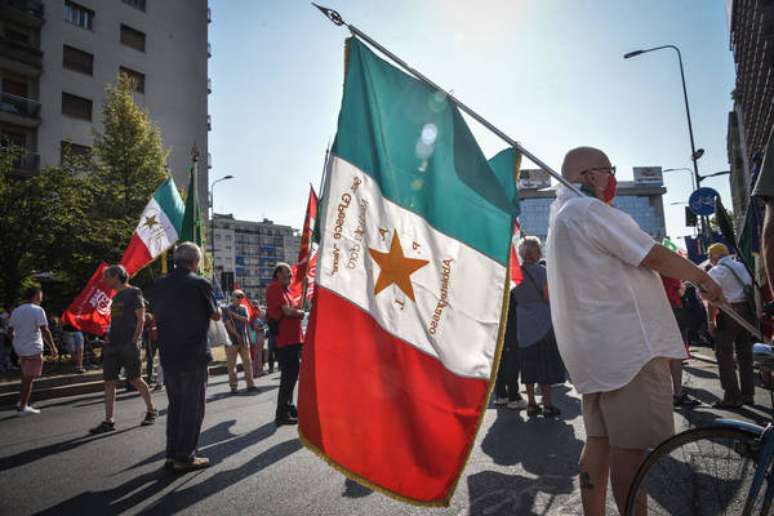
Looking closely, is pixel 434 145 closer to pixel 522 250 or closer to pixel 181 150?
pixel 522 250

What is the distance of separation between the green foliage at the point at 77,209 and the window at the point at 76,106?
12.1 m

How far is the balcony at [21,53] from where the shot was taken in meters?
25.5

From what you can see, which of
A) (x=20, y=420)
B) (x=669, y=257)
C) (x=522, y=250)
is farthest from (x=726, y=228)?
(x=20, y=420)

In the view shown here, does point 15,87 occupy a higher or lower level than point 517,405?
higher

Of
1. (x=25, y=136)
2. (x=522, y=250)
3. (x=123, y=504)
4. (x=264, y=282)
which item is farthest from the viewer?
(x=264, y=282)

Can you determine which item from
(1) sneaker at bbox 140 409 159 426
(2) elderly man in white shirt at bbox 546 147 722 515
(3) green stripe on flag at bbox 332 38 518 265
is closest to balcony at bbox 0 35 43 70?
(1) sneaker at bbox 140 409 159 426

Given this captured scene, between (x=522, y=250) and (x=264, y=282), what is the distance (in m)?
140

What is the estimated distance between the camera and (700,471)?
6.75 feet

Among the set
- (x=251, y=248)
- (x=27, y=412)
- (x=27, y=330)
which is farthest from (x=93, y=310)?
(x=251, y=248)

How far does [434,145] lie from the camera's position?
2.60 metres

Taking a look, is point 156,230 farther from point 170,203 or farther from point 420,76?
point 420,76

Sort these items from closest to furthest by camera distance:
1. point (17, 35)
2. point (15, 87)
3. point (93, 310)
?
point (93, 310)
point (15, 87)
point (17, 35)

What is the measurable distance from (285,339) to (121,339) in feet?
6.25

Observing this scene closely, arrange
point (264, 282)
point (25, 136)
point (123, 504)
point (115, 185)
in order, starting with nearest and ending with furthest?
point (123, 504) < point (115, 185) < point (25, 136) < point (264, 282)
